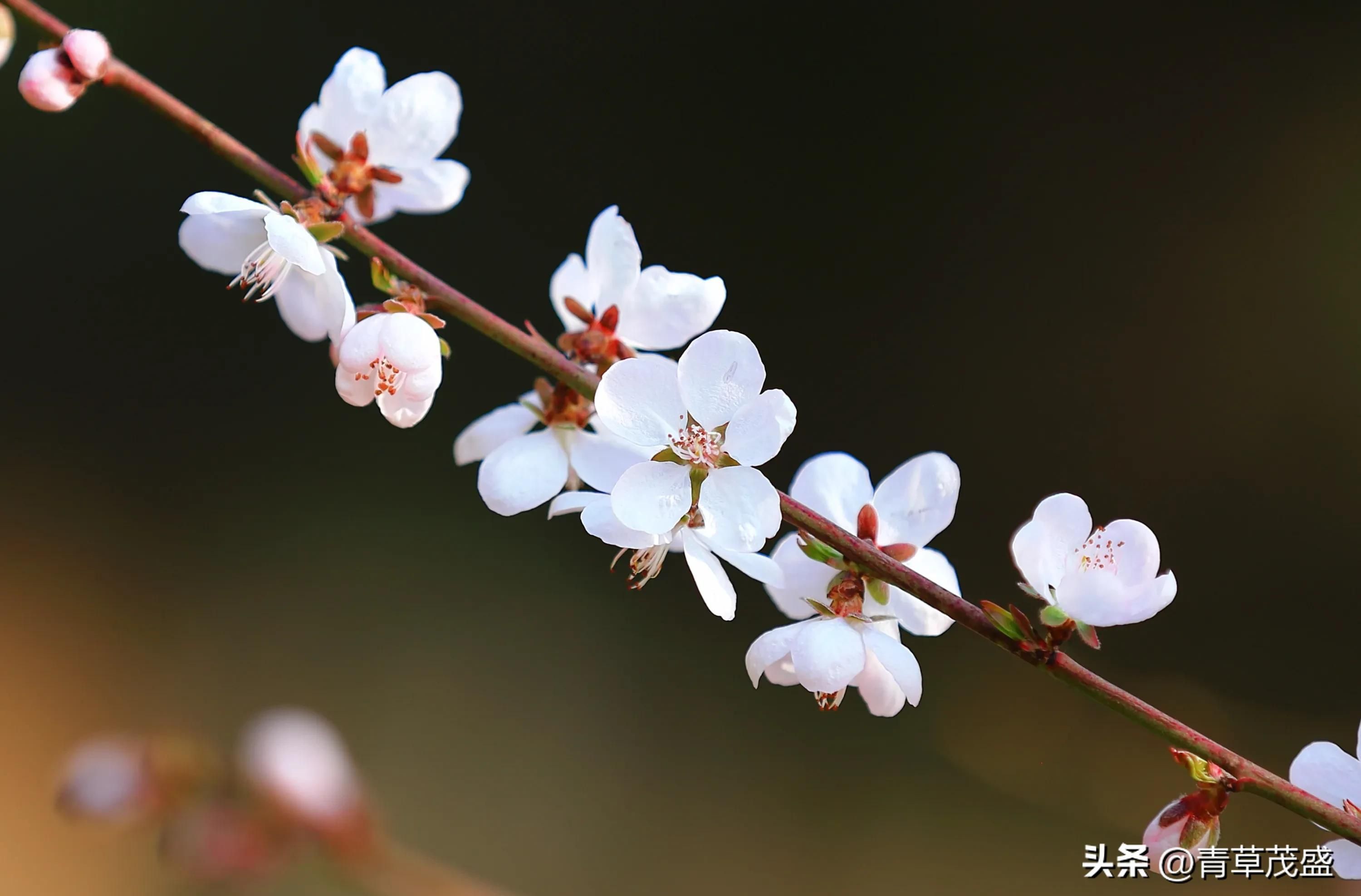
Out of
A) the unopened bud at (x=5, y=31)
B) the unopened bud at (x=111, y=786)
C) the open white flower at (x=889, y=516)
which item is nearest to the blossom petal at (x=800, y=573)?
the open white flower at (x=889, y=516)

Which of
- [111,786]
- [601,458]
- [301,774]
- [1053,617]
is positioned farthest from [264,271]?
[301,774]

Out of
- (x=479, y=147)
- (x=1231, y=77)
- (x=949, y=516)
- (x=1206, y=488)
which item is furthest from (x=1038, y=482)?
(x=949, y=516)

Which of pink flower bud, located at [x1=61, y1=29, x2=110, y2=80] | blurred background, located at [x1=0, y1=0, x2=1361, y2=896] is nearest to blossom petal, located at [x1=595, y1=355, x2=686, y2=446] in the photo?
→ pink flower bud, located at [x1=61, y1=29, x2=110, y2=80]

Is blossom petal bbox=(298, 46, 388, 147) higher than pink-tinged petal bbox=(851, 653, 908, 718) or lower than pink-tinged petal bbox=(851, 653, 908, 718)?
higher

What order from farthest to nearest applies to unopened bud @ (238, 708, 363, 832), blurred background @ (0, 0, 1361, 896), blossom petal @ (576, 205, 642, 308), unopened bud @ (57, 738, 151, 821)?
blurred background @ (0, 0, 1361, 896) → unopened bud @ (238, 708, 363, 832) → unopened bud @ (57, 738, 151, 821) → blossom petal @ (576, 205, 642, 308)

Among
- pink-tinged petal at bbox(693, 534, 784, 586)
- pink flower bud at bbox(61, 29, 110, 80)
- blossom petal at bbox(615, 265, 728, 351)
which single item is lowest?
pink-tinged petal at bbox(693, 534, 784, 586)

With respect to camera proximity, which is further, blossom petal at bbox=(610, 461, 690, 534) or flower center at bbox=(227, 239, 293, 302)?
flower center at bbox=(227, 239, 293, 302)

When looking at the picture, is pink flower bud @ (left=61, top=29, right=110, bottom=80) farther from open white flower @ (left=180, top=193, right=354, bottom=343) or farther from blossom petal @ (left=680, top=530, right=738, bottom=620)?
blossom petal @ (left=680, top=530, right=738, bottom=620)

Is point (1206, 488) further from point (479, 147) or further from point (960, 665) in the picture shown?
point (479, 147)
